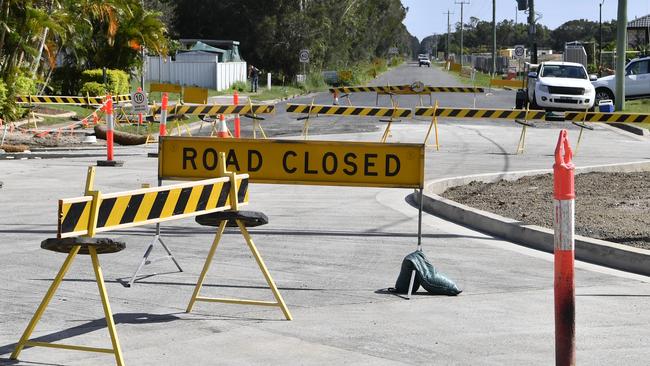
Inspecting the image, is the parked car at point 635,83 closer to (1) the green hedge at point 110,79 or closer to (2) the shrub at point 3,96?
(1) the green hedge at point 110,79

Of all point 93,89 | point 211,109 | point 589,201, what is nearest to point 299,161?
point 589,201

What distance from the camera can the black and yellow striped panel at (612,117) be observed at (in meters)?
21.9

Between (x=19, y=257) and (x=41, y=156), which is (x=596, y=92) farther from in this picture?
(x=19, y=257)

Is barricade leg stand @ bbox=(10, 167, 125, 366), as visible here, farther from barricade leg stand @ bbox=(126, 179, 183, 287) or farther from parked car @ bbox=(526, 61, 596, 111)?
parked car @ bbox=(526, 61, 596, 111)

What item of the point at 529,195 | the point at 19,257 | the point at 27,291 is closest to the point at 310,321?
the point at 27,291

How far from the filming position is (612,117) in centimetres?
2220

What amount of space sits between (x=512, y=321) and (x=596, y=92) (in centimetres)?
3682

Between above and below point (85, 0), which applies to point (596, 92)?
below

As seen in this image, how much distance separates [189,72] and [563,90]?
1091 inches

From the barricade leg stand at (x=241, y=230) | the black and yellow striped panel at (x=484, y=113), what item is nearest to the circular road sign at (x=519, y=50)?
the black and yellow striped panel at (x=484, y=113)

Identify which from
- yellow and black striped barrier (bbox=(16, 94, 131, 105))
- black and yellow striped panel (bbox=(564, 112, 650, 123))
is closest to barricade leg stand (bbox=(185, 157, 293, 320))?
black and yellow striped panel (bbox=(564, 112, 650, 123))

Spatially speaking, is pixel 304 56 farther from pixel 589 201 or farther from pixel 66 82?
pixel 589 201

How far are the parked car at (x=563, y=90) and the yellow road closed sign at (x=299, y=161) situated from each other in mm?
29593

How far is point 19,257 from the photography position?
11.2 m
